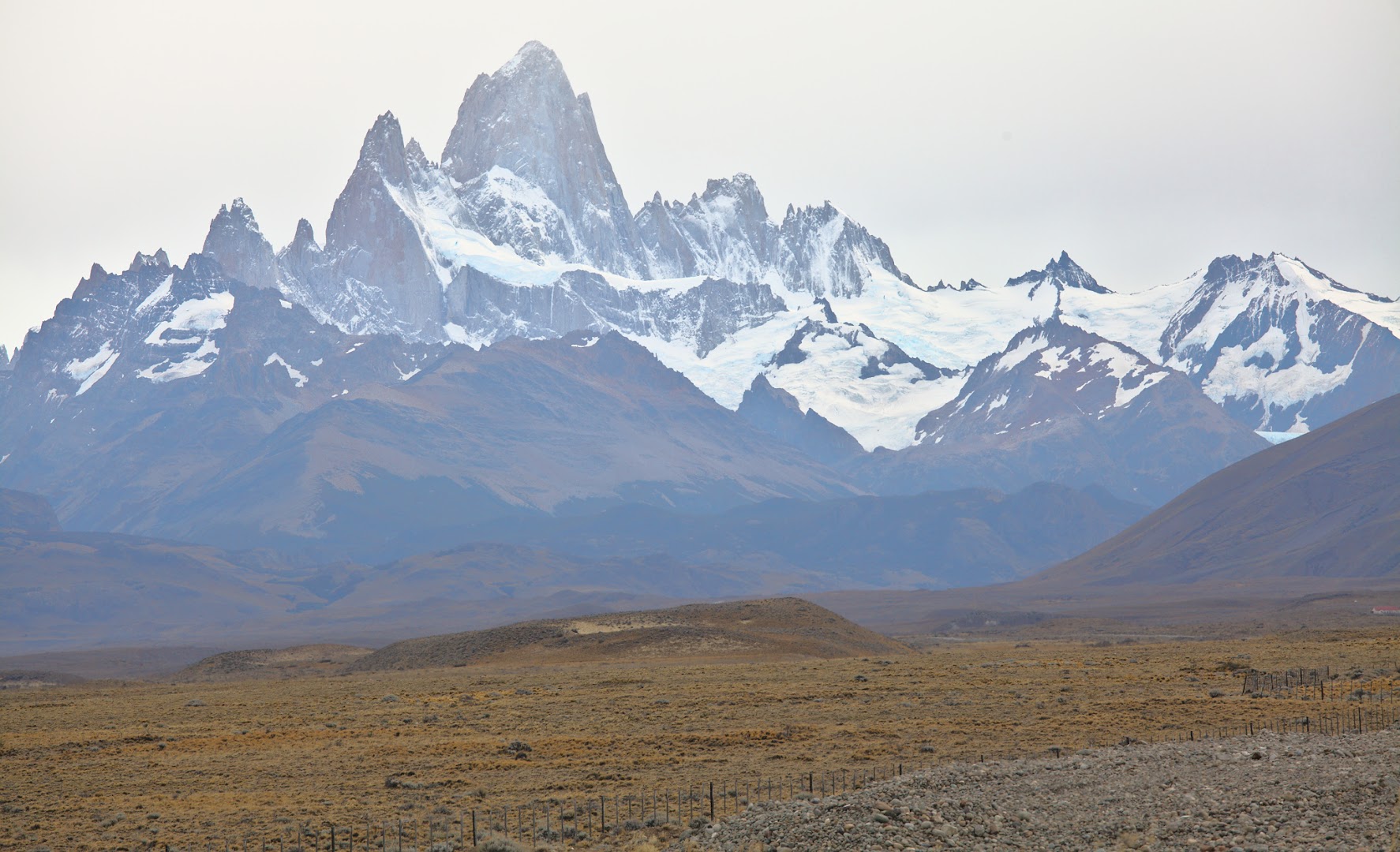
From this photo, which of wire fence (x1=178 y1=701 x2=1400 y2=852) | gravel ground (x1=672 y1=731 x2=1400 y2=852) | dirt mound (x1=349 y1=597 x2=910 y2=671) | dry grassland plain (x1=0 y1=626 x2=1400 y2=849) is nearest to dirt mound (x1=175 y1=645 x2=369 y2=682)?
dirt mound (x1=349 y1=597 x2=910 y2=671)

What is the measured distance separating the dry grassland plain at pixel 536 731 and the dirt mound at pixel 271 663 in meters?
20.1

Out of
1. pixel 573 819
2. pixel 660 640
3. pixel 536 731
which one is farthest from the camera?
pixel 660 640

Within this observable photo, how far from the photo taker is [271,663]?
344ft

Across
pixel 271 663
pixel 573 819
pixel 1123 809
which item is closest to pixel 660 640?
pixel 271 663

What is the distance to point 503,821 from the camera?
118ft

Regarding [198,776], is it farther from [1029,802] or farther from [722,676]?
[722,676]

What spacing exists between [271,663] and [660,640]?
29.0 m

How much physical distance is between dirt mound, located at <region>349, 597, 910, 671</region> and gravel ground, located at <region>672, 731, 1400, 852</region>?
54.8m

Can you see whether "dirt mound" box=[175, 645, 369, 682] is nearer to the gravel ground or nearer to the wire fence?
the wire fence

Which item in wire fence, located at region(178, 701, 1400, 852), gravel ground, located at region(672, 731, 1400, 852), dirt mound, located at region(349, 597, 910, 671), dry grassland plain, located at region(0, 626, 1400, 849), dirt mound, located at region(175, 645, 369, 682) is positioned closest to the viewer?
gravel ground, located at region(672, 731, 1400, 852)

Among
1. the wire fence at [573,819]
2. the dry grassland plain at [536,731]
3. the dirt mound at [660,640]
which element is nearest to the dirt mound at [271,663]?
the dirt mound at [660,640]

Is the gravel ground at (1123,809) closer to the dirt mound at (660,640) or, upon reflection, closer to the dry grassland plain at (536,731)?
the dry grassland plain at (536,731)

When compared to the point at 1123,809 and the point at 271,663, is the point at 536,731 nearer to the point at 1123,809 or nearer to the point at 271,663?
the point at 1123,809

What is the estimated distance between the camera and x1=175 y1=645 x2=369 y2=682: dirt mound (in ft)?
325
